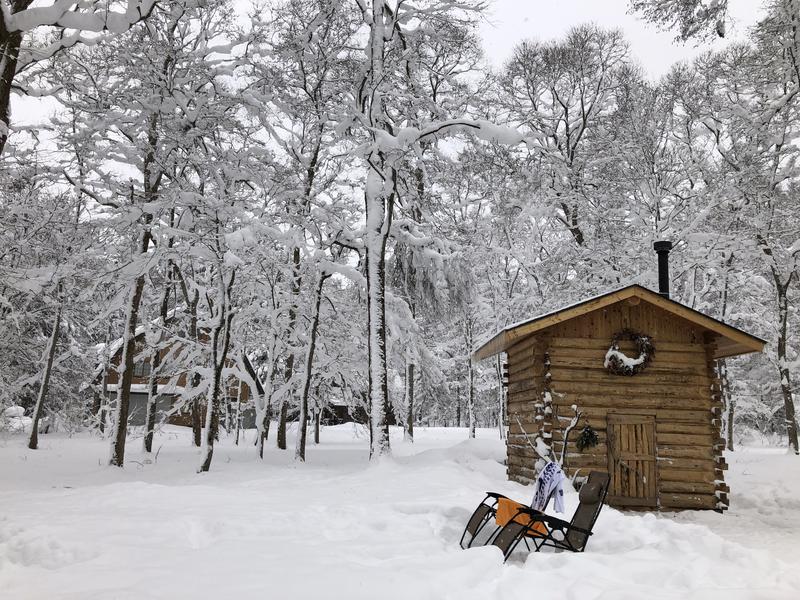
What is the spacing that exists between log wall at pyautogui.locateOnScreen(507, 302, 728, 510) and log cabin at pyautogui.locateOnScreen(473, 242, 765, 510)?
20mm

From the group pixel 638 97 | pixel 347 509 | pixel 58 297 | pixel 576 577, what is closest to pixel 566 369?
pixel 347 509

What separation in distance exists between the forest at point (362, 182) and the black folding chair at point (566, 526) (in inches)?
238

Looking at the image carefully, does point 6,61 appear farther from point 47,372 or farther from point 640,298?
point 47,372

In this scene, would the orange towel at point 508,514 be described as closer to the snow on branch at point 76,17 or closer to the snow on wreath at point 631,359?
the snow on wreath at point 631,359

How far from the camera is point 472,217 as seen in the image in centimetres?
2428

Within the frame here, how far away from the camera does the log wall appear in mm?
11797

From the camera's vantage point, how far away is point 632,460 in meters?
11.8

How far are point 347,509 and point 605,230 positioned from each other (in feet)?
46.8

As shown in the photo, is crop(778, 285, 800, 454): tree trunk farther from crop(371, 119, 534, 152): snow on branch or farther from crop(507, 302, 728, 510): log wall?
crop(371, 119, 534, 152): snow on branch

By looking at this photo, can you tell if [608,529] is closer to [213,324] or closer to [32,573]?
[32,573]

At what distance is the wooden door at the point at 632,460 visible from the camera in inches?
457

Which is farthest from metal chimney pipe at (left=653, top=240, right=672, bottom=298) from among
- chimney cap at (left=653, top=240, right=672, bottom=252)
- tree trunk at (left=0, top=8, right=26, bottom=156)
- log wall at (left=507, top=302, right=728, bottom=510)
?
tree trunk at (left=0, top=8, right=26, bottom=156)

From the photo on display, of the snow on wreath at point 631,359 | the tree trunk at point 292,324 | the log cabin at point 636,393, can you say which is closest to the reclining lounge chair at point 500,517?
the log cabin at point 636,393

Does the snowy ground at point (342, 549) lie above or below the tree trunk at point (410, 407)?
below
